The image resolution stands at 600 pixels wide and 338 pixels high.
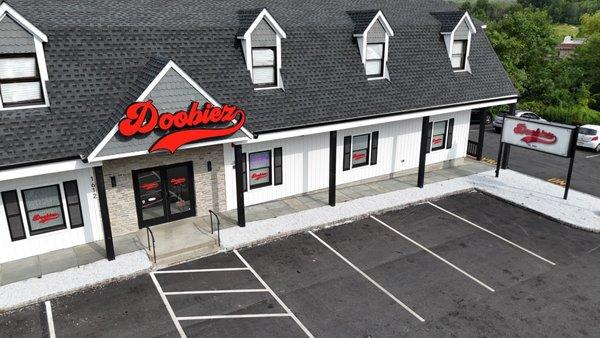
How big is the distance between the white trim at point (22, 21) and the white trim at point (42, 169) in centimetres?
385

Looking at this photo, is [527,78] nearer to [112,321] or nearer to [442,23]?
[442,23]

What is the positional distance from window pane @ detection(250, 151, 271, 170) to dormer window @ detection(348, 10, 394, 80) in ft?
18.8

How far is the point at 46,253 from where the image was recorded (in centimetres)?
1495

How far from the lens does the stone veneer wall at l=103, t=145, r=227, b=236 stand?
1555 cm

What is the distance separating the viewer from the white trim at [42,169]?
41.3ft

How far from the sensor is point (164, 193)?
16594mm

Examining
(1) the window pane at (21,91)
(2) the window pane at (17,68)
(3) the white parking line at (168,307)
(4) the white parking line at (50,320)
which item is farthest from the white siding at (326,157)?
(4) the white parking line at (50,320)

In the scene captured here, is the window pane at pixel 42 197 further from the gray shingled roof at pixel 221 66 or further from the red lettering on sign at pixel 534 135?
the red lettering on sign at pixel 534 135

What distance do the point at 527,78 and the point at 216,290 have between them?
38055mm

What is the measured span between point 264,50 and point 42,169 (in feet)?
28.6

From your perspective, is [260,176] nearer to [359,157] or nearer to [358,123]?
[358,123]

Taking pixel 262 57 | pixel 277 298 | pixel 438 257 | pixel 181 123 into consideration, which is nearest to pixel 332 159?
pixel 262 57

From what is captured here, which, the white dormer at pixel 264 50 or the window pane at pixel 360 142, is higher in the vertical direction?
the white dormer at pixel 264 50

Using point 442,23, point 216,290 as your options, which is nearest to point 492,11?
point 442,23
